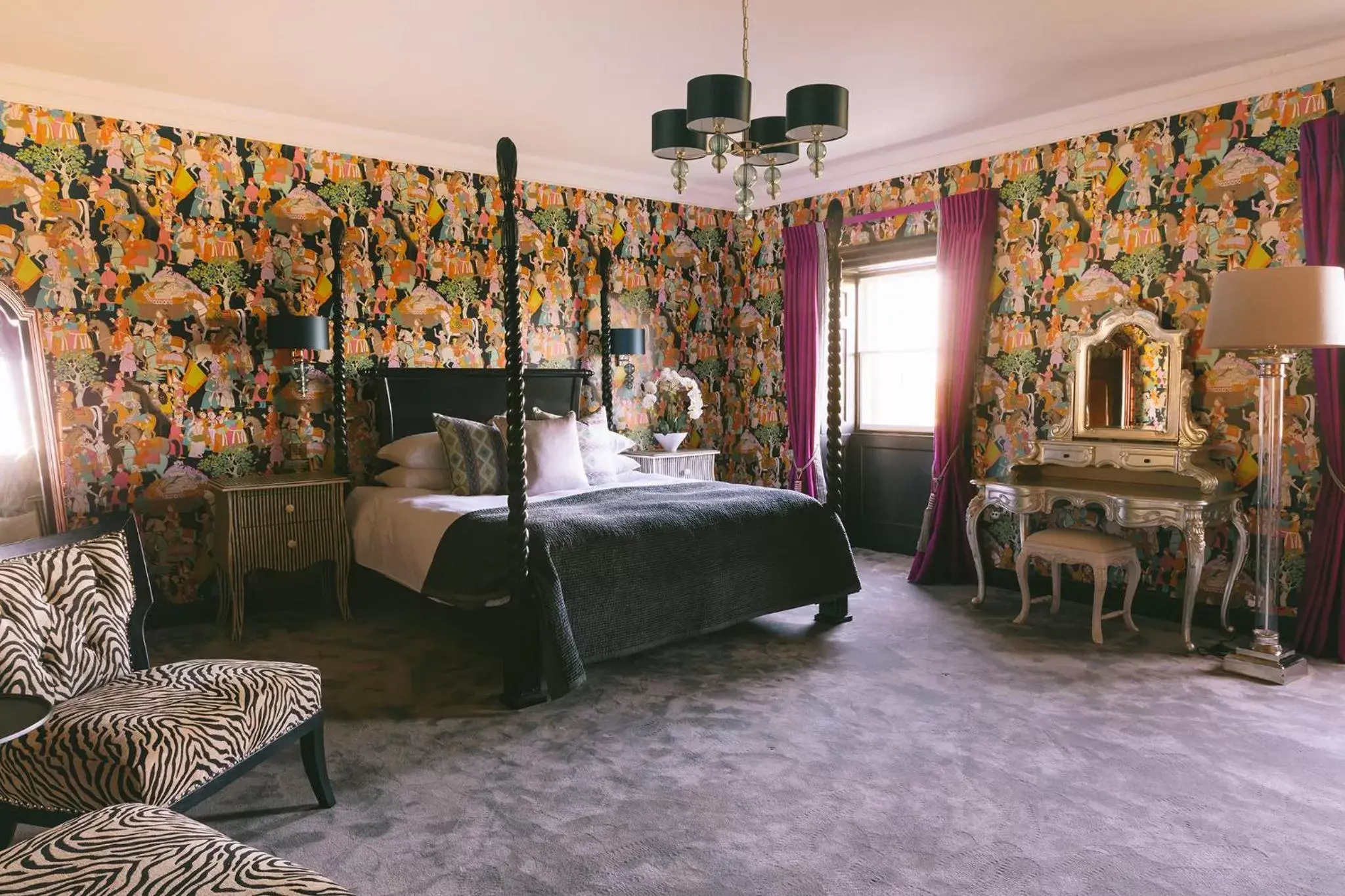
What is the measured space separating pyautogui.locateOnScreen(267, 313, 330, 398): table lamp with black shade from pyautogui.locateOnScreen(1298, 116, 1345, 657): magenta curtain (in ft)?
16.2

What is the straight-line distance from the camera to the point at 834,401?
4.63m

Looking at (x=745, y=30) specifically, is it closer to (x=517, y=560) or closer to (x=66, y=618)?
(x=517, y=560)

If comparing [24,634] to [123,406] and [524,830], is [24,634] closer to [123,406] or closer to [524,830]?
[524,830]

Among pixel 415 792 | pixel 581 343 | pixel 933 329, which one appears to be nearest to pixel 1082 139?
pixel 933 329

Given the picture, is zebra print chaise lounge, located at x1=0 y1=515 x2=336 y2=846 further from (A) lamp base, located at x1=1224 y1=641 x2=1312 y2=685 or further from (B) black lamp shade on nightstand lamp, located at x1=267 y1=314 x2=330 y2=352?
(A) lamp base, located at x1=1224 y1=641 x2=1312 y2=685

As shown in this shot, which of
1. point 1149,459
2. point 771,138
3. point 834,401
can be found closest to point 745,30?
point 771,138

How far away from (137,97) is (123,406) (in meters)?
1.60

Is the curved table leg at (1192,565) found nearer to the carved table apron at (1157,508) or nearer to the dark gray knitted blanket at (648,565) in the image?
the carved table apron at (1157,508)

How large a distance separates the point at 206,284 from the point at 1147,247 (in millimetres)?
5154

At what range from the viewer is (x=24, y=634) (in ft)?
7.29

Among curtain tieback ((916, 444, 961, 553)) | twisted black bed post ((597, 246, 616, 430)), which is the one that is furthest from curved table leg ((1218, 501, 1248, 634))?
twisted black bed post ((597, 246, 616, 430))

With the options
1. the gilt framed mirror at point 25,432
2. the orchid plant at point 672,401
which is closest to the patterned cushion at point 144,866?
the gilt framed mirror at point 25,432

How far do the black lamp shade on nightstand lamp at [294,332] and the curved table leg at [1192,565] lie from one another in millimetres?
4507

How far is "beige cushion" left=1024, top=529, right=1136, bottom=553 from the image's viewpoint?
165 inches
